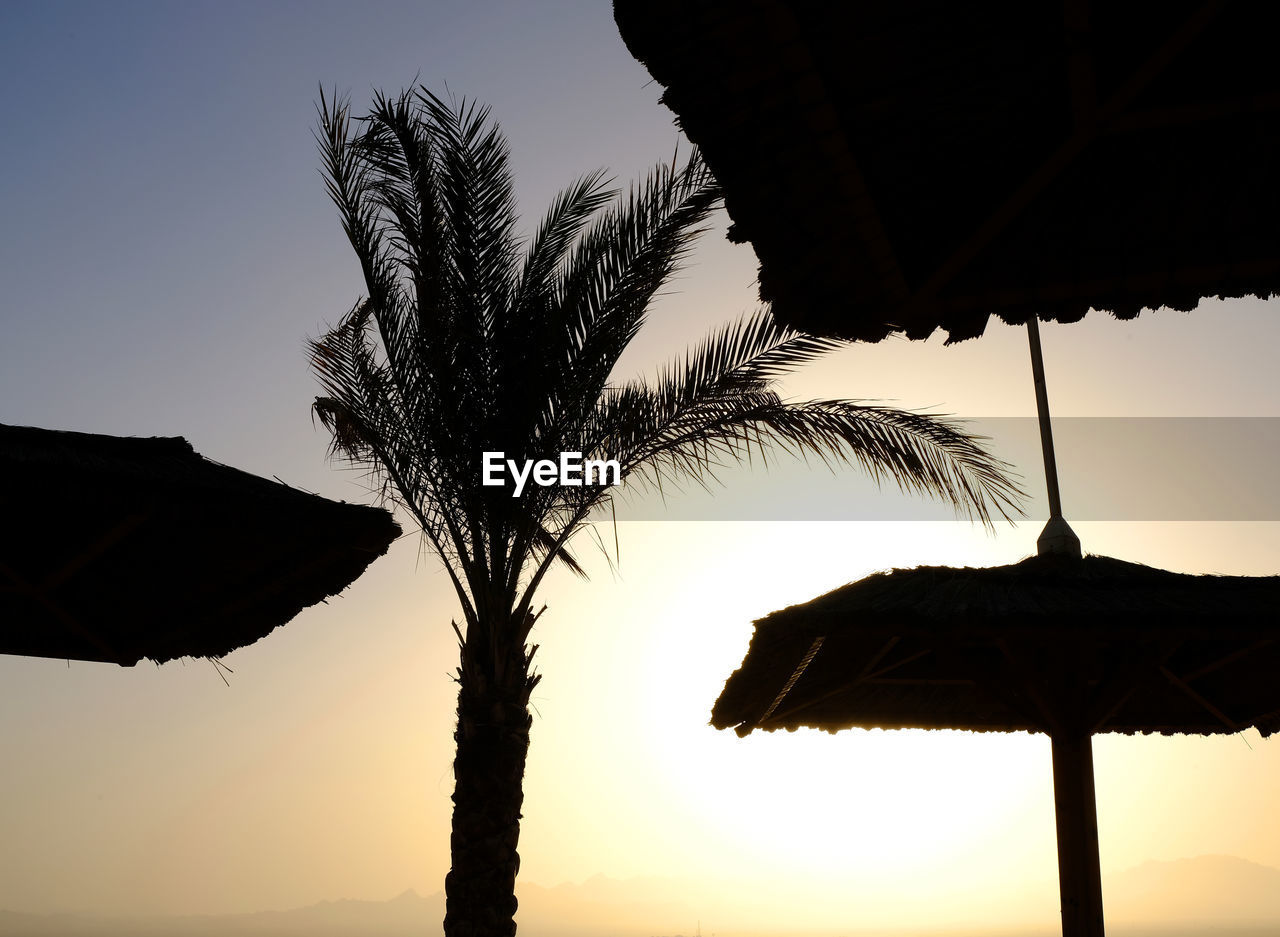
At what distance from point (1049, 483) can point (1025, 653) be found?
153cm

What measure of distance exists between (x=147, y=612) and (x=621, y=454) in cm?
383

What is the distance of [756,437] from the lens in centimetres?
836

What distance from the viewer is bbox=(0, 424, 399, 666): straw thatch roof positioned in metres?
4.54

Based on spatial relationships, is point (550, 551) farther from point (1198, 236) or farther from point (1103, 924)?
point (1198, 236)

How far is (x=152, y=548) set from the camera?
5371 mm

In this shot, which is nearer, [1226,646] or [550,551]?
[1226,646]

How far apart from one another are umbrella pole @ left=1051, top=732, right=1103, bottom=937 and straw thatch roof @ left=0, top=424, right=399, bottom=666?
4592 mm

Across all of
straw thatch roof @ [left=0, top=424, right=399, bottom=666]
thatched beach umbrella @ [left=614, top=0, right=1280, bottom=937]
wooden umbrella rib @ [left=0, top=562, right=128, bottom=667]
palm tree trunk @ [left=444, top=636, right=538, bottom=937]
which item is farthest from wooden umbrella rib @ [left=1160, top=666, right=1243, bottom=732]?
wooden umbrella rib @ [left=0, top=562, right=128, bottom=667]

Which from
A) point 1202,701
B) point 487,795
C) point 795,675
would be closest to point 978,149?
point 795,675

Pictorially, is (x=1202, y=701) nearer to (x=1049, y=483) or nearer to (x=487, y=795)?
(x=1049, y=483)

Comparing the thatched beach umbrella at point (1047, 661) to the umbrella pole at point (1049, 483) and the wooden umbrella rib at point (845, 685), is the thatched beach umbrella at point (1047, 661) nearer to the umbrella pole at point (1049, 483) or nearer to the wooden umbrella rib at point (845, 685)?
the wooden umbrella rib at point (845, 685)

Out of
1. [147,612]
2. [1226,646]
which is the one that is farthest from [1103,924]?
[147,612]

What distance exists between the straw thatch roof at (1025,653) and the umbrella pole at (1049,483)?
0.70ft

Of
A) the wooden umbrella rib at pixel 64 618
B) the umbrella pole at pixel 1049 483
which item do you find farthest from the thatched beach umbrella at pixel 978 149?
the umbrella pole at pixel 1049 483
